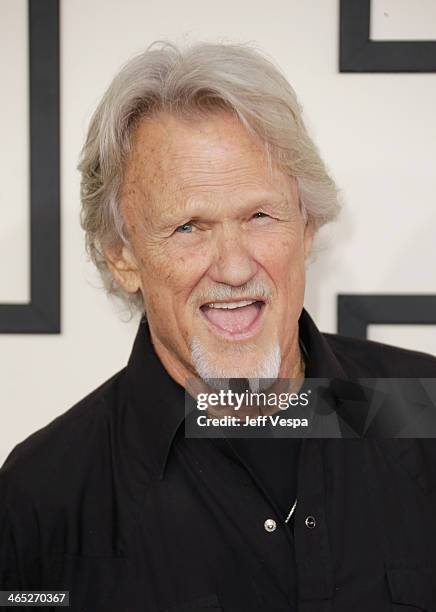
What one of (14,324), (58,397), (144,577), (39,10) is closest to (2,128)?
Result: (39,10)

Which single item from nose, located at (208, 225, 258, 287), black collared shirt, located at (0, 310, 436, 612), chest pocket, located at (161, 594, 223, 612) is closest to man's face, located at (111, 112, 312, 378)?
nose, located at (208, 225, 258, 287)

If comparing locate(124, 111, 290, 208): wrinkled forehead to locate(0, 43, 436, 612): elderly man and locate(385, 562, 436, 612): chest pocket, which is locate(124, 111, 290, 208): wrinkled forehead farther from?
locate(385, 562, 436, 612): chest pocket

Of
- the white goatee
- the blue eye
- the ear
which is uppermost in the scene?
the blue eye

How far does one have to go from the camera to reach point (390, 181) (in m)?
1.69

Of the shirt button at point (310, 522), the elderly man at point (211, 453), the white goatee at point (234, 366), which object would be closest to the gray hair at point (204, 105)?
the elderly man at point (211, 453)

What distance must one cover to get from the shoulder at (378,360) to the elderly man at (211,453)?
0.15m

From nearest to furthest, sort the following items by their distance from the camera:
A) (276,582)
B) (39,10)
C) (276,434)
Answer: (276,582) → (276,434) → (39,10)

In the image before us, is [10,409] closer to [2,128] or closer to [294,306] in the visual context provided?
[2,128]

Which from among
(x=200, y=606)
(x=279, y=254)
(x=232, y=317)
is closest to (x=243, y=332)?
(x=232, y=317)

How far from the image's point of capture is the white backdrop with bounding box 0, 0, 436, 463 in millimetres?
1663

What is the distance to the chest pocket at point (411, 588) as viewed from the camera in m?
1.23

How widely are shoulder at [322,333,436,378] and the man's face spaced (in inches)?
7.6

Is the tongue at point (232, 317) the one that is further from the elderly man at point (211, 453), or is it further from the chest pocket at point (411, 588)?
the chest pocket at point (411, 588)

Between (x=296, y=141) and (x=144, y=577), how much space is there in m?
0.69
